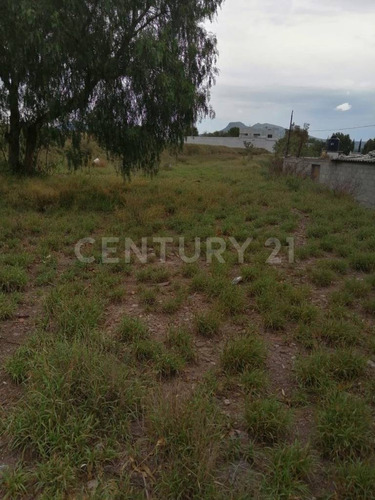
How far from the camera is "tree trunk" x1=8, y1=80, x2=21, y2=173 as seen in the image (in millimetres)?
7369

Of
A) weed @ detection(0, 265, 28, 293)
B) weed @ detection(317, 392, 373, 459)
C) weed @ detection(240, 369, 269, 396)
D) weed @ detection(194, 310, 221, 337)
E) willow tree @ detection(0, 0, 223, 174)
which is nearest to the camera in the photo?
weed @ detection(317, 392, 373, 459)

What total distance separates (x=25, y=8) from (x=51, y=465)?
7.21 m

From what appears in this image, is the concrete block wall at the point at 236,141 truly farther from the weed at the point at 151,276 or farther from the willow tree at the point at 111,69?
the weed at the point at 151,276

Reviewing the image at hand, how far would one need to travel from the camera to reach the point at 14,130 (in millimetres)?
8242

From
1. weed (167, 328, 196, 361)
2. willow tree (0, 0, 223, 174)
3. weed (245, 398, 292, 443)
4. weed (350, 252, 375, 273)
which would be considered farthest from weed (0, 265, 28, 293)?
willow tree (0, 0, 223, 174)

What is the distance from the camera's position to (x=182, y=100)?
7.18 meters

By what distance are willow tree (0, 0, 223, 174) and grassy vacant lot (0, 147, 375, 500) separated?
3585 mm

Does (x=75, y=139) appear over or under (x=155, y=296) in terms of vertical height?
over

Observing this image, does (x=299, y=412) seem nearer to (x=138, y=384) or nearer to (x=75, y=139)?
(x=138, y=384)

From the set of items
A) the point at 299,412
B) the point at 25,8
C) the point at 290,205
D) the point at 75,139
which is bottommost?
the point at 299,412

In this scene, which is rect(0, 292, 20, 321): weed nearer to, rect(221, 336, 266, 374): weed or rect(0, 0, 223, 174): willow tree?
rect(221, 336, 266, 374): weed

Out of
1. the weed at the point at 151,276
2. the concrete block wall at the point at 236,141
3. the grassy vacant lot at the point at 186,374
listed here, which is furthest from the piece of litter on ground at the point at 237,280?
the concrete block wall at the point at 236,141

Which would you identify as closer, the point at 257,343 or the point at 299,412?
the point at 299,412

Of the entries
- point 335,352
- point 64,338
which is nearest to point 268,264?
point 335,352
